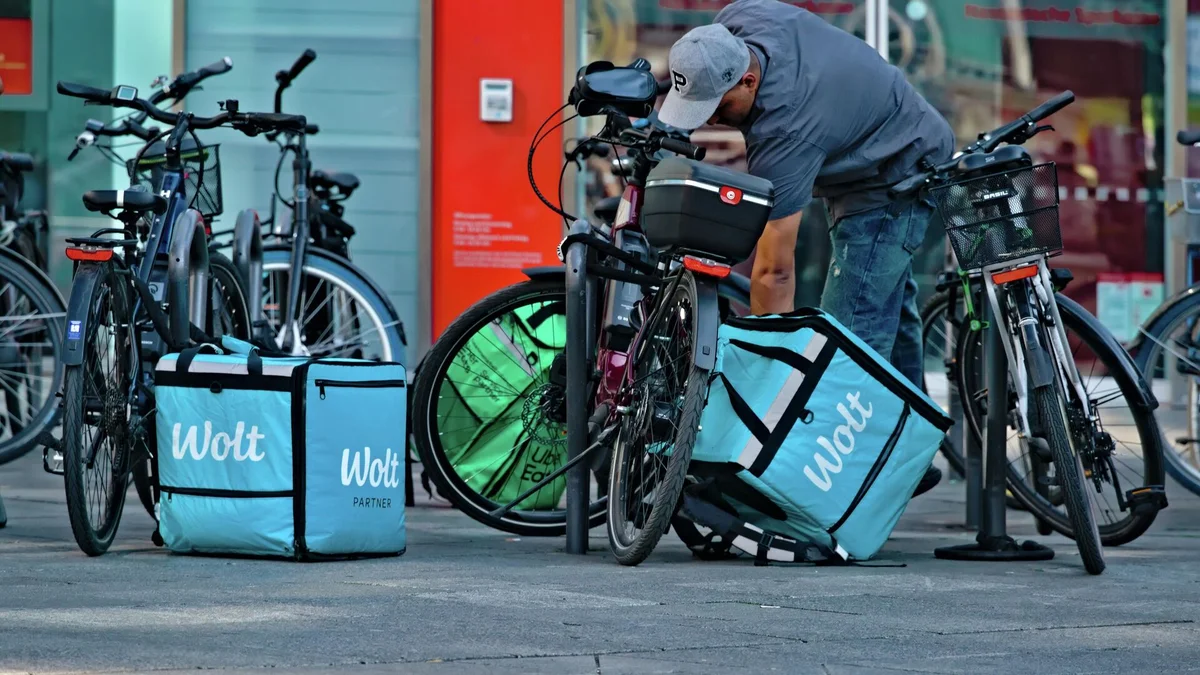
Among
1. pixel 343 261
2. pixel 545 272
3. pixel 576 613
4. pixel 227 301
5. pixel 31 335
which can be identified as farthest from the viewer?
pixel 343 261

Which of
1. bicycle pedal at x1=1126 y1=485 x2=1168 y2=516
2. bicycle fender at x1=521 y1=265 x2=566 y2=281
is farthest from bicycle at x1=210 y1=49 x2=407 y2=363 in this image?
bicycle pedal at x1=1126 y1=485 x2=1168 y2=516

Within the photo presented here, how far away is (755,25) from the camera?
5.49 meters

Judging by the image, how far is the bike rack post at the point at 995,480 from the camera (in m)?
5.35

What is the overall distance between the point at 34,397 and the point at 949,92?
5.12m

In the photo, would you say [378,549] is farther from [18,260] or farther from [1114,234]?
[1114,234]

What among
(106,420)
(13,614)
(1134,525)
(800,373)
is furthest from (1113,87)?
(13,614)

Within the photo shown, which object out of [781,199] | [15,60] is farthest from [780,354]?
[15,60]

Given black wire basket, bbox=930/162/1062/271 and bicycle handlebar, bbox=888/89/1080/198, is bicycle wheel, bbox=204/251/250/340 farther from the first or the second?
black wire basket, bbox=930/162/1062/271

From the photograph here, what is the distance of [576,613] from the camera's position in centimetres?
413

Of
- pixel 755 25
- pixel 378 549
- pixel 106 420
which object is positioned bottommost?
pixel 378 549

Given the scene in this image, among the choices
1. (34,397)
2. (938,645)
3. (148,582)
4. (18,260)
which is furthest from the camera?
(34,397)

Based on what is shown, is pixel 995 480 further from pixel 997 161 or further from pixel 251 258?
pixel 251 258

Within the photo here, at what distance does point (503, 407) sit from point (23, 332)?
6.87 feet

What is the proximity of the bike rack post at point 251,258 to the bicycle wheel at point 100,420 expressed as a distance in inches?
59.9
